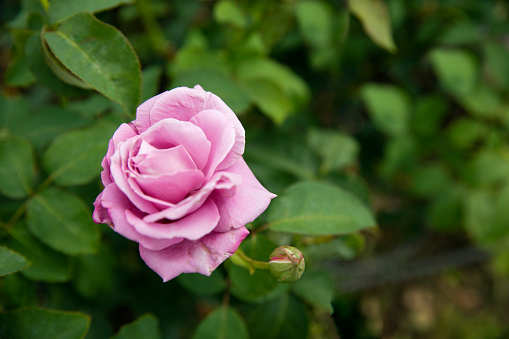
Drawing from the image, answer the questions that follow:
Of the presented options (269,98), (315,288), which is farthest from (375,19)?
(315,288)

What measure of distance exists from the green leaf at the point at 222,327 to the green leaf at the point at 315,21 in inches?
32.1

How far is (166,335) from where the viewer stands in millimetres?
1477

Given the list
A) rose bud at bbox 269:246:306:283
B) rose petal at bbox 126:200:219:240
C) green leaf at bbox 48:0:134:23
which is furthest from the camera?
green leaf at bbox 48:0:134:23

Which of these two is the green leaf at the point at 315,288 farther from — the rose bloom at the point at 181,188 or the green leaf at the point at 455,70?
the green leaf at the point at 455,70

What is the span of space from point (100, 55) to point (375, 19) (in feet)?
2.41

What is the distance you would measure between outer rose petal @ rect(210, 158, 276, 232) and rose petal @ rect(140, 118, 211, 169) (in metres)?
0.06

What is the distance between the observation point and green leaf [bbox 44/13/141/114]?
71cm

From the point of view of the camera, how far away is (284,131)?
4.16 ft

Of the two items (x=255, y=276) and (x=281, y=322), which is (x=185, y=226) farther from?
(x=281, y=322)

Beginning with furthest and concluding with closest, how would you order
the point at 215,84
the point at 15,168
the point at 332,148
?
the point at 332,148 → the point at 215,84 → the point at 15,168

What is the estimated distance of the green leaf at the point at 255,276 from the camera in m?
0.80

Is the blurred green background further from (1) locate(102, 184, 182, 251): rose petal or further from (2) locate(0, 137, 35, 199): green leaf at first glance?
(1) locate(102, 184, 182, 251): rose petal

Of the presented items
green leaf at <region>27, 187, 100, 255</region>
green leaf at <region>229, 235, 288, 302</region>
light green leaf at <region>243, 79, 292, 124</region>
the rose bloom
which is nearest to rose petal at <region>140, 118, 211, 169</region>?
the rose bloom

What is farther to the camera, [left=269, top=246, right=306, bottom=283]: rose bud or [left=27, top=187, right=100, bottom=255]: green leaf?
[left=27, top=187, right=100, bottom=255]: green leaf
